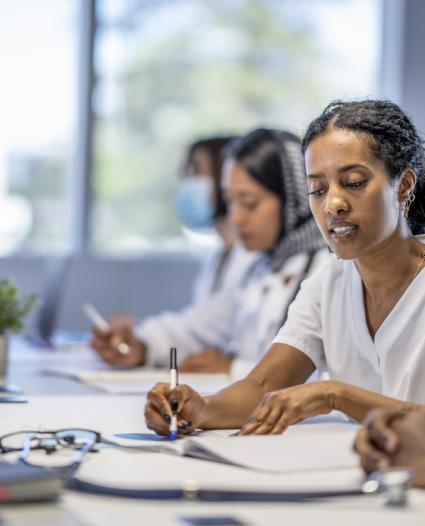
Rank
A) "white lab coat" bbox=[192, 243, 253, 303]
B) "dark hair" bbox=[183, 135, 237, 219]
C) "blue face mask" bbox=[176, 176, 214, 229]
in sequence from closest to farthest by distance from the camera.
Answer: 1. "white lab coat" bbox=[192, 243, 253, 303]
2. "dark hair" bbox=[183, 135, 237, 219]
3. "blue face mask" bbox=[176, 176, 214, 229]

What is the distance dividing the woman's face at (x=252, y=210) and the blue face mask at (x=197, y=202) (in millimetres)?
880

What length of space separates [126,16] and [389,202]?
4.64 meters

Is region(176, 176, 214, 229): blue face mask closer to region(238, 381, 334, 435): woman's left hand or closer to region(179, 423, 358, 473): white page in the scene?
region(238, 381, 334, 435): woman's left hand

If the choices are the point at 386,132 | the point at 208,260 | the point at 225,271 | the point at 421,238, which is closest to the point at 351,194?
the point at 386,132

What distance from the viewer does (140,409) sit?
223 centimetres

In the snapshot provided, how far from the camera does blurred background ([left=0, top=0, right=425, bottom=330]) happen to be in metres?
6.16

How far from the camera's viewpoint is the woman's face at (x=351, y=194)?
1981mm

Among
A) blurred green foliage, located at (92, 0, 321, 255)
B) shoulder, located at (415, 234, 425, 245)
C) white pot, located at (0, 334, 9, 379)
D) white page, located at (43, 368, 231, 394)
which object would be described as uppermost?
blurred green foliage, located at (92, 0, 321, 255)

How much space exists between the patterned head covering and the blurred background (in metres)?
2.72

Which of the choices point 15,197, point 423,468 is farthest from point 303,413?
point 15,197

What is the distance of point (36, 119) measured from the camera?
20.3ft

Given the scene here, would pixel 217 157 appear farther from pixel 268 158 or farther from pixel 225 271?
pixel 268 158

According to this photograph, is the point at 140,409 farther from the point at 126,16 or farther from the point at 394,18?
the point at 394,18

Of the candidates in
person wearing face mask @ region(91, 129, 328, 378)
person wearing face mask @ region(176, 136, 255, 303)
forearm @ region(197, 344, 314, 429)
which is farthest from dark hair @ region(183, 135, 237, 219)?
forearm @ region(197, 344, 314, 429)
